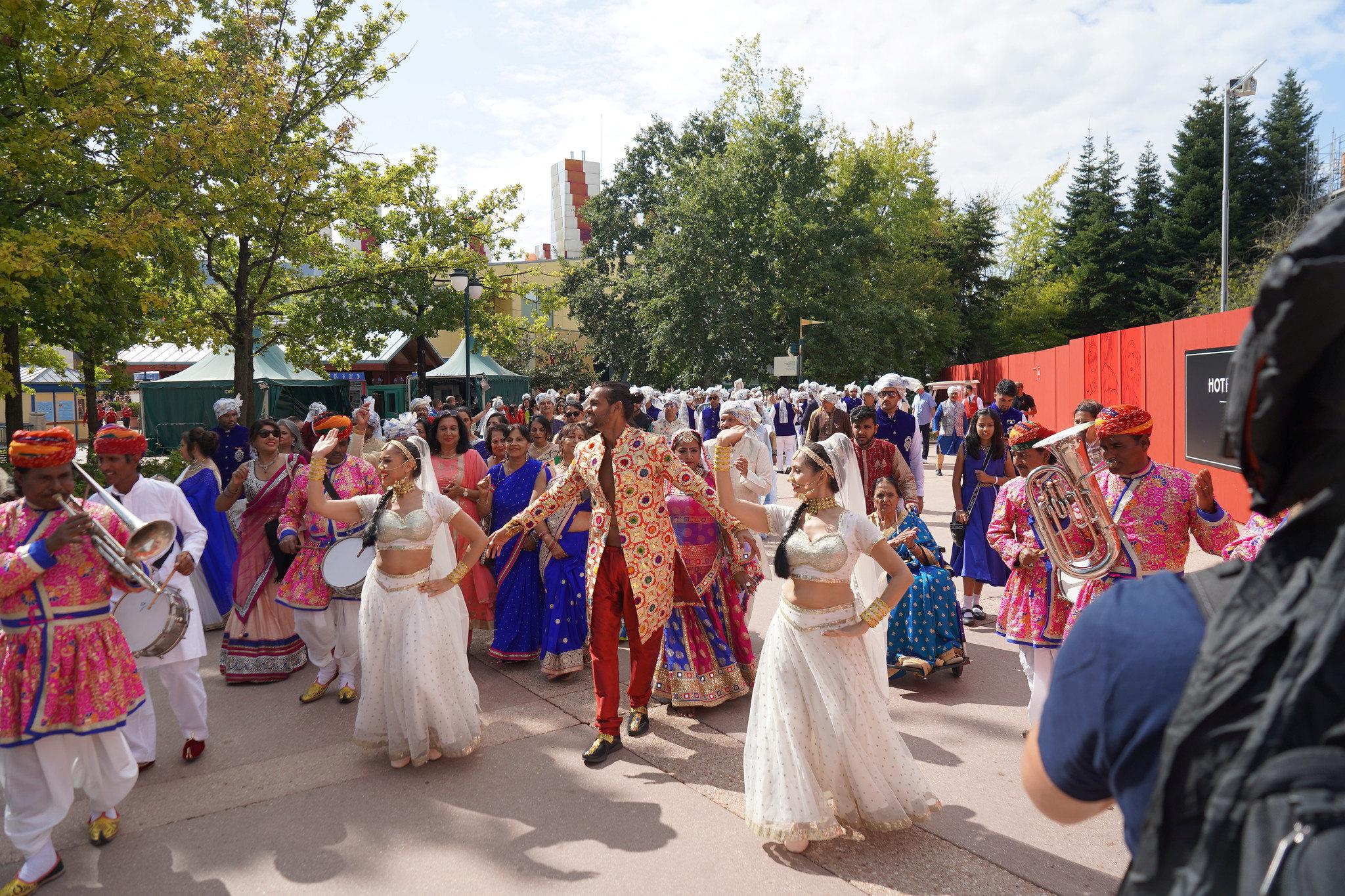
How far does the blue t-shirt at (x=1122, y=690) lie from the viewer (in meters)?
1.20

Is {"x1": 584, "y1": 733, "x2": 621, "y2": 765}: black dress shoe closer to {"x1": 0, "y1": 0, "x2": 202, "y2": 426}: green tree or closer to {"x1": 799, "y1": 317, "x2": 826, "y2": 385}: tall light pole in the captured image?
{"x1": 0, "y1": 0, "x2": 202, "y2": 426}: green tree

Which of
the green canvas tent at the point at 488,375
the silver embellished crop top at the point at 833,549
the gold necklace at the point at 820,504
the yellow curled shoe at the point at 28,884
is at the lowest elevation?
the yellow curled shoe at the point at 28,884

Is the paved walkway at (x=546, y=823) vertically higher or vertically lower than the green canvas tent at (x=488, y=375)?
lower

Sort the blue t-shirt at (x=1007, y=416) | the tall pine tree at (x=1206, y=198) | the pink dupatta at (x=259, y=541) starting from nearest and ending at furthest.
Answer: the pink dupatta at (x=259, y=541)
the blue t-shirt at (x=1007, y=416)
the tall pine tree at (x=1206, y=198)

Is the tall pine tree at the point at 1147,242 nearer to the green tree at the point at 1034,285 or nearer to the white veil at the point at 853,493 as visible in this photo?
the green tree at the point at 1034,285

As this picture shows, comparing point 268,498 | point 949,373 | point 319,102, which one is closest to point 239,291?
point 319,102

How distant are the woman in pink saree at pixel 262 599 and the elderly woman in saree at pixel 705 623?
113 inches

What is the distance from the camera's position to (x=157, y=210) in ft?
34.6

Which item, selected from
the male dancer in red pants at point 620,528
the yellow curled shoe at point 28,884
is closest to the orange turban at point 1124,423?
the male dancer in red pants at point 620,528

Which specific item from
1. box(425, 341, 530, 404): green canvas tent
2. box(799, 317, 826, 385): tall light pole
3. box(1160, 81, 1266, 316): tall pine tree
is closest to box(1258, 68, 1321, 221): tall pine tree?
box(1160, 81, 1266, 316): tall pine tree

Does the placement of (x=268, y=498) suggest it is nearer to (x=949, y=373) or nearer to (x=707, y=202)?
(x=707, y=202)

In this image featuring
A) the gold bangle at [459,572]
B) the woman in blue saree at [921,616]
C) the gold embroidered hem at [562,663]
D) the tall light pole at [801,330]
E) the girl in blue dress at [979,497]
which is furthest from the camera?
the tall light pole at [801,330]

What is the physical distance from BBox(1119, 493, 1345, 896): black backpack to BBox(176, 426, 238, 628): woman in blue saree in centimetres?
715

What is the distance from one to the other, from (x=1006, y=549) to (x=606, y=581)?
2208 millimetres
